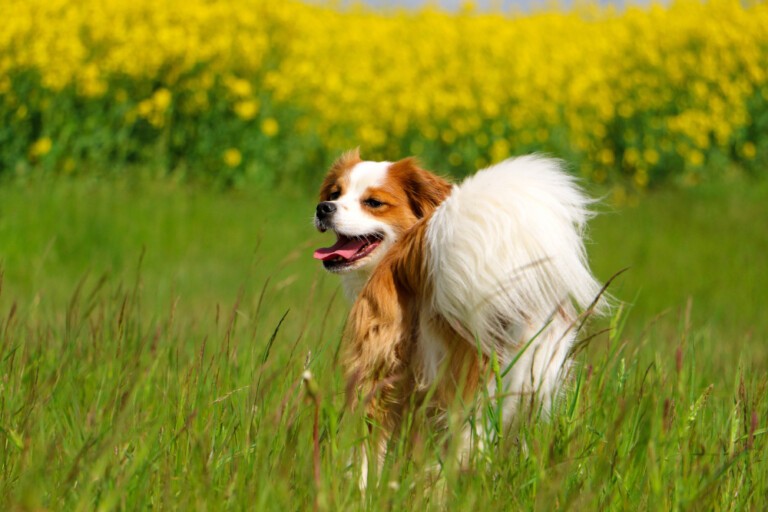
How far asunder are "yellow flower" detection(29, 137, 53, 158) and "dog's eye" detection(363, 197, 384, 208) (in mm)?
5806

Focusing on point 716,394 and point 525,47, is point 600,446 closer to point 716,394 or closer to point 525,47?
point 716,394

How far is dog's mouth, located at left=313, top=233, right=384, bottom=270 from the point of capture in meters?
3.27

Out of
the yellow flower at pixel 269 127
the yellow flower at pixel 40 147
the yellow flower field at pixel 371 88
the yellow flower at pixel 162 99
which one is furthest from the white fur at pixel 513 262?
the yellow flower at pixel 269 127

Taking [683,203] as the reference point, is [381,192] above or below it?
above

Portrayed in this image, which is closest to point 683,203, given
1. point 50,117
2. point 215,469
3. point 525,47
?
point 525,47

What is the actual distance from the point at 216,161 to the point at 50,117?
1.56m

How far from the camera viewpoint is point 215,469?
233cm

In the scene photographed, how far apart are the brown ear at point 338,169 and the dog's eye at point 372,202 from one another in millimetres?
253

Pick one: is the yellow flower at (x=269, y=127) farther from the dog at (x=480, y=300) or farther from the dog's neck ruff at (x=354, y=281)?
the dog at (x=480, y=300)

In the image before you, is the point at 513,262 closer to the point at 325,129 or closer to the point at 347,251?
the point at 347,251

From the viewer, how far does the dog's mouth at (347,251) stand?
327cm

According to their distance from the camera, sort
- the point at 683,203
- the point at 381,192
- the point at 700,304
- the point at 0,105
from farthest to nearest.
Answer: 1. the point at 683,203
2. the point at 0,105
3. the point at 700,304
4. the point at 381,192

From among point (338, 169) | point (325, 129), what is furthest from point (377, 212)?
point (325, 129)

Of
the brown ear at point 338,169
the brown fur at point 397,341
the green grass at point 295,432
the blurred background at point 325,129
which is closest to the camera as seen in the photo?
the green grass at point 295,432
